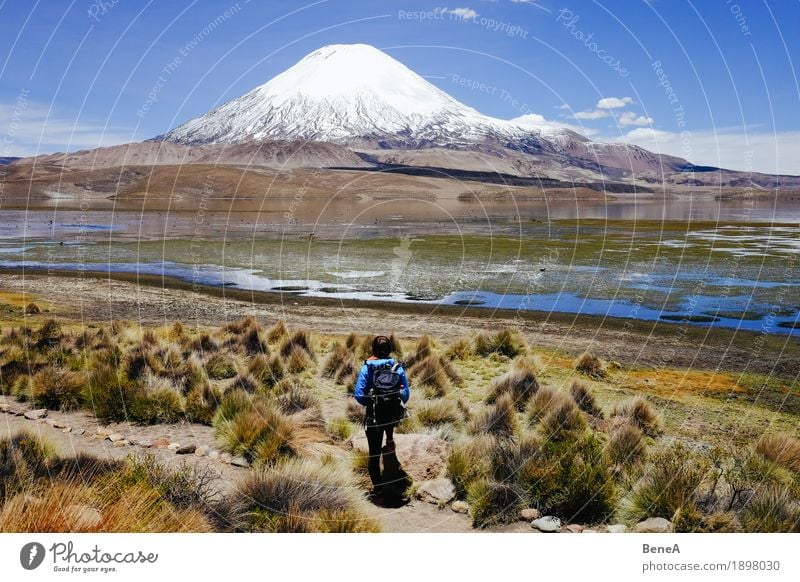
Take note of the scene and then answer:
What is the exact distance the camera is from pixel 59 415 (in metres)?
10.1

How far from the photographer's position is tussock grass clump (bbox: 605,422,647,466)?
8.21m

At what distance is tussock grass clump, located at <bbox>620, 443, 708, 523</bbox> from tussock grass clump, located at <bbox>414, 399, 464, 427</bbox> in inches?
143

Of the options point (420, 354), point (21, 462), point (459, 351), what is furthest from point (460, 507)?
point (459, 351)

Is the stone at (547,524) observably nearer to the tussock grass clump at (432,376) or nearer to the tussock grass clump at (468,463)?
the tussock grass clump at (468,463)

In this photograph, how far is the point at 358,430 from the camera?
9.62 meters

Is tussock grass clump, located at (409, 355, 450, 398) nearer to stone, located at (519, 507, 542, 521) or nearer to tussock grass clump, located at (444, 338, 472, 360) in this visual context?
tussock grass clump, located at (444, 338, 472, 360)

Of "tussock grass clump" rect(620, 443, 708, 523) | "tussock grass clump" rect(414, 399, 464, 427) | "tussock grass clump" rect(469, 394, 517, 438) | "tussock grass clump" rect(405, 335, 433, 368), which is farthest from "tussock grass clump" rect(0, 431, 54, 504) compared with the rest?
"tussock grass clump" rect(405, 335, 433, 368)

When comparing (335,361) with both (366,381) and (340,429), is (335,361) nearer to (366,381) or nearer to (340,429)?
(340,429)

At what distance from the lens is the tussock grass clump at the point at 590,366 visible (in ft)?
46.1

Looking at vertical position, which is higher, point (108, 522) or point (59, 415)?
point (108, 522)

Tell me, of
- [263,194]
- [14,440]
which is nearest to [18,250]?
[14,440]

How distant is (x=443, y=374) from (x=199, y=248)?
34740 millimetres

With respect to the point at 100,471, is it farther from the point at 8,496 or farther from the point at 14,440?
the point at 14,440

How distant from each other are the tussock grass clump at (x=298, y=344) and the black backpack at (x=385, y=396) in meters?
7.80
